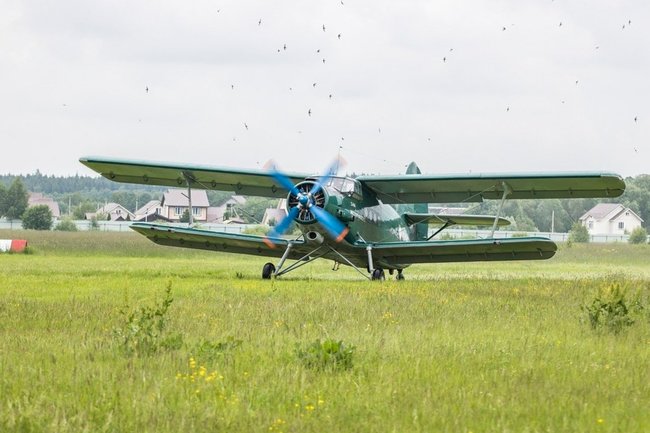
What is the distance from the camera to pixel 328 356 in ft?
30.6

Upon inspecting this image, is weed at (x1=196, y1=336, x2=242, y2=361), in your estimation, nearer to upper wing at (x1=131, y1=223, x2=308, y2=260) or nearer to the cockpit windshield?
the cockpit windshield

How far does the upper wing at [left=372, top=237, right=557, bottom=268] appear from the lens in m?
23.9

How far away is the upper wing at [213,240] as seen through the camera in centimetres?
2519

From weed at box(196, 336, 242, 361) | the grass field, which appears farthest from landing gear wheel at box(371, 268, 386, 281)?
weed at box(196, 336, 242, 361)

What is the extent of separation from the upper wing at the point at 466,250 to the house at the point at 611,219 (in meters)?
119

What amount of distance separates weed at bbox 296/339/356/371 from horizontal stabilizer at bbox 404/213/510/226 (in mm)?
20266

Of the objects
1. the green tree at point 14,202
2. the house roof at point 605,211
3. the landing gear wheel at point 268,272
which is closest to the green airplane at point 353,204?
the landing gear wheel at point 268,272

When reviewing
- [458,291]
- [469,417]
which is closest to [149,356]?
[469,417]

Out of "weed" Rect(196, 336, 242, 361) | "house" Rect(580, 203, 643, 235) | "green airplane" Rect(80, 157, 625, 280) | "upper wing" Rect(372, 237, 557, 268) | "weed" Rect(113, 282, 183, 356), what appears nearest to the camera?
"weed" Rect(196, 336, 242, 361)

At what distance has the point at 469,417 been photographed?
7.45 metres

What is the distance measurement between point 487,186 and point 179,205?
134652mm

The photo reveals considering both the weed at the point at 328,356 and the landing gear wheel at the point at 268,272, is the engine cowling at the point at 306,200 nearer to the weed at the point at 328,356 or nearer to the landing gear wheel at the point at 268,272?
the landing gear wheel at the point at 268,272

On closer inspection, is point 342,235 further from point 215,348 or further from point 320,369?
point 320,369

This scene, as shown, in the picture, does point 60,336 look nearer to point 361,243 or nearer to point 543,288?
point 543,288
